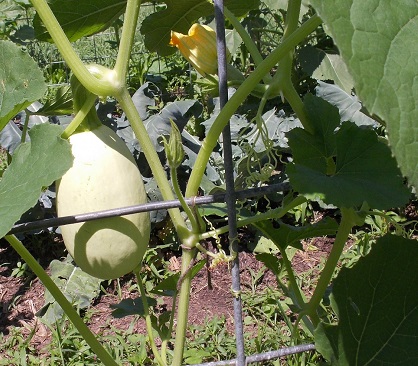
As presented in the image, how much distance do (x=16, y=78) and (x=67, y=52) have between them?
180 mm

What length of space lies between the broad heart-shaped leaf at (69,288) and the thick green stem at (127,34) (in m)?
1.39

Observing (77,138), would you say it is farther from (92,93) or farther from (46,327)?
(46,327)

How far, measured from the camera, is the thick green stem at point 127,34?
0.77m

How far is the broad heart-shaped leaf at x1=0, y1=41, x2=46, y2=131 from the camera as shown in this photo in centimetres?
87

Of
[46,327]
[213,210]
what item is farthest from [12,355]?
[213,210]

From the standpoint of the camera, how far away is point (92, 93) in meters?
0.83

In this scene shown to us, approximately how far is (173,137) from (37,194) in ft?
0.59

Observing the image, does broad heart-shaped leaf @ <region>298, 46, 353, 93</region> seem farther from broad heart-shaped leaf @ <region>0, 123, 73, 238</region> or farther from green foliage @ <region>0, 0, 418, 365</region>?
broad heart-shaped leaf @ <region>0, 123, 73, 238</region>

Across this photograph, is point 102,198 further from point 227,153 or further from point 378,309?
point 378,309

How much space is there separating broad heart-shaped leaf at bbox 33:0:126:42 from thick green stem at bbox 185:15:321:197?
31 centimetres

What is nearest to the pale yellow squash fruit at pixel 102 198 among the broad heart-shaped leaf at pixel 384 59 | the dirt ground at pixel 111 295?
the broad heart-shaped leaf at pixel 384 59

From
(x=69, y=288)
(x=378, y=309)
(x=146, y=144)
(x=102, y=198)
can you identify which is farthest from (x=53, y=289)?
(x=69, y=288)

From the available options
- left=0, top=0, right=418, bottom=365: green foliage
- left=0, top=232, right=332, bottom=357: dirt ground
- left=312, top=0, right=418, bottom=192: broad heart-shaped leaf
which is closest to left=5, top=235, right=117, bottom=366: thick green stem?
left=0, top=0, right=418, bottom=365: green foliage

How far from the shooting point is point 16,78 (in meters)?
0.90
